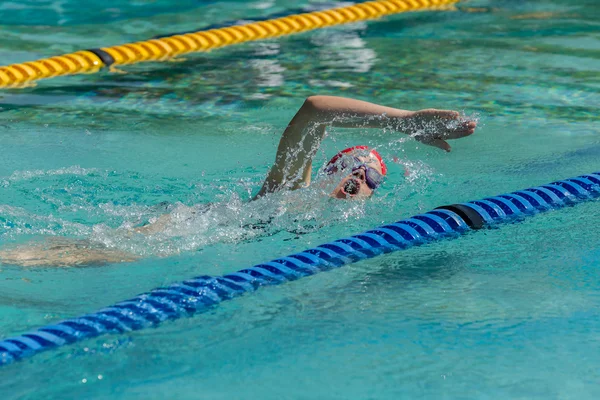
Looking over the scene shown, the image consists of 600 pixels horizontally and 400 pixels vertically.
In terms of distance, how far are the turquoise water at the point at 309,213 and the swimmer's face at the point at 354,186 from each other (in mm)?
83

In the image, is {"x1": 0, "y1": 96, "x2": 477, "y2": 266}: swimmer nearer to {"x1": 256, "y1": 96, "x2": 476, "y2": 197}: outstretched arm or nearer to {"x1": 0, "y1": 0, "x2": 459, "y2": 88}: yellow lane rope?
{"x1": 256, "y1": 96, "x2": 476, "y2": 197}: outstretched arm

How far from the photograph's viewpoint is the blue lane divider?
282 centimetres

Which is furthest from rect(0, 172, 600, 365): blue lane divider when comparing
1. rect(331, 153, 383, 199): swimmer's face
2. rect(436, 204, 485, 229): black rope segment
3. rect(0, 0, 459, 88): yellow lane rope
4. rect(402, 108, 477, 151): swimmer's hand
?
rect(0, 0, 459, 88): yellow lane rope

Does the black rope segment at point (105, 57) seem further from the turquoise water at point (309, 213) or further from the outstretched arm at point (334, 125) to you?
the outstretched arm at point (334, 125)

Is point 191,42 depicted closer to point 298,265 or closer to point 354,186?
point 354,186

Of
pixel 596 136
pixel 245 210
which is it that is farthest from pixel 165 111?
pixel 596 136

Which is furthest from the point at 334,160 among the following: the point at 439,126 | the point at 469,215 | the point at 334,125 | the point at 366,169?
the point at 439,126

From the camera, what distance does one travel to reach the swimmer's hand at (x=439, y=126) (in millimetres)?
3418

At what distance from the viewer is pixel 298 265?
3.40 meters

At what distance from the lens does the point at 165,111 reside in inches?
233

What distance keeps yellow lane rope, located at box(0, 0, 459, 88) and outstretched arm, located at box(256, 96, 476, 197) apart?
127 inches

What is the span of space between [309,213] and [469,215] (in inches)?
27.4

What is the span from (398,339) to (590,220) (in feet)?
4.96

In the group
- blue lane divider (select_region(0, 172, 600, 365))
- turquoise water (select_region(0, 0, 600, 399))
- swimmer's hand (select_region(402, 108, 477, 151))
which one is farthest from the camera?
swimmer's hand (select_region(402, 108, 477, 151))
